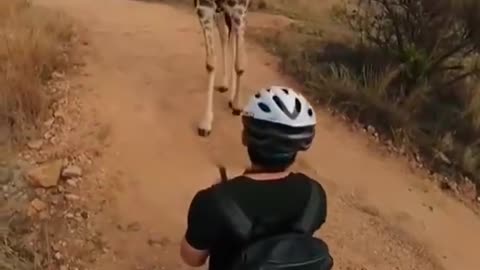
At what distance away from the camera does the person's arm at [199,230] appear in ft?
12.3

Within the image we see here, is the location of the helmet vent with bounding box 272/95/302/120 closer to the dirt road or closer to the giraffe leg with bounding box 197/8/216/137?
the dirt road

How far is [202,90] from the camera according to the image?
8336mm

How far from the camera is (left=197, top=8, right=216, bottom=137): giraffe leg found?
25.0 feet

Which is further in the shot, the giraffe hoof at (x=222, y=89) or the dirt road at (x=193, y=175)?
the giraffe hoof at (x=222, y=89)

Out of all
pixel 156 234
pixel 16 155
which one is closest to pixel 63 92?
pixel 16 155

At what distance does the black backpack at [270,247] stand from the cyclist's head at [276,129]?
246mm

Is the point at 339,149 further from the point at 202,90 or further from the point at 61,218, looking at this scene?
the point at 61,218

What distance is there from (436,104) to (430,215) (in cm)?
191

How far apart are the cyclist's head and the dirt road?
2.72m

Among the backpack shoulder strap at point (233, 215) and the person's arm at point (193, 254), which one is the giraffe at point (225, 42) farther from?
the backpack shoulder strap at point (233, 215)

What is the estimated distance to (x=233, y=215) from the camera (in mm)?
3727

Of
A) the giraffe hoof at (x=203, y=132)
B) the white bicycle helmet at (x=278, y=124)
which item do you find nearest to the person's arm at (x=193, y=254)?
the white bicycle helmet at (x=278, y=124)

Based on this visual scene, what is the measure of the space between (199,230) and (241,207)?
0.20 m

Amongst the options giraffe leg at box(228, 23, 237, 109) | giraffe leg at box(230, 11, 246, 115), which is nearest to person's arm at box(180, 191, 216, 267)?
giraffe leg at box(230, 11, 246, 115)
